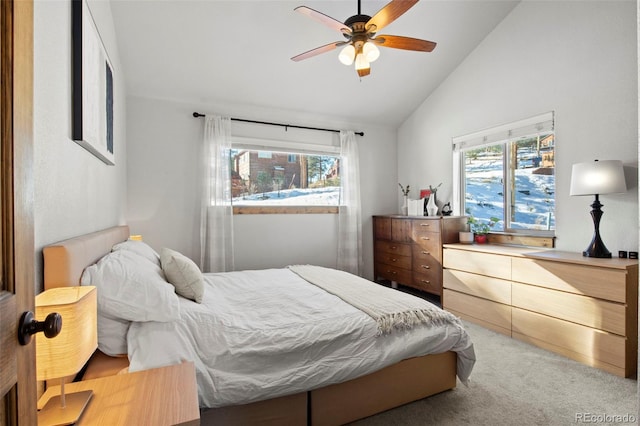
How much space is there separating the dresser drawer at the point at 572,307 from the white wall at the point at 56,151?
3.27 m

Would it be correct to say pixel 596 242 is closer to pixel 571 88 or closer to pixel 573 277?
pixel 573 277

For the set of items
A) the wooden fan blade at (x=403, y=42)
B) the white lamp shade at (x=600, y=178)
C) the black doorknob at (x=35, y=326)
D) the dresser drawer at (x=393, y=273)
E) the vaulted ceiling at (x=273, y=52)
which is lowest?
the dresser drawer at (x=393, y=273)

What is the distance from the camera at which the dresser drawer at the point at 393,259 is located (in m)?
4.16

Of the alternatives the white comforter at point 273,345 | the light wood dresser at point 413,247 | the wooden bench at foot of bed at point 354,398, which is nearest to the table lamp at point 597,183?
the light wood dresser at point 413,247

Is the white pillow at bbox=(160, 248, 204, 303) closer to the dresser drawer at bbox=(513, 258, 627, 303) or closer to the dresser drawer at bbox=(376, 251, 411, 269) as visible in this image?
the dresser drawer at bbox=(513, 258, 627, 303)

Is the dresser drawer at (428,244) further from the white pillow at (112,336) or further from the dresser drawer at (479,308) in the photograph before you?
the white pillow at (112,336)

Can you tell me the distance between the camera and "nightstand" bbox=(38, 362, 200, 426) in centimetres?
94

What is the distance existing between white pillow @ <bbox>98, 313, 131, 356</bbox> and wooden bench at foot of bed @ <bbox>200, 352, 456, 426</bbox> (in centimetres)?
48

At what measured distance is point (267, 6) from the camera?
294cm

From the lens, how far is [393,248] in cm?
440

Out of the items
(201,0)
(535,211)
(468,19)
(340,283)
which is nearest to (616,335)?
(535,211)

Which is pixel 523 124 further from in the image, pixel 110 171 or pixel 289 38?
pixel 110 171

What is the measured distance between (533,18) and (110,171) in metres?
4.22

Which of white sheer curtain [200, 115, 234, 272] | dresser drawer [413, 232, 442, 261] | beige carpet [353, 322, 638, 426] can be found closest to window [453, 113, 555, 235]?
dresser drawer [413, 232, 442, 261]
